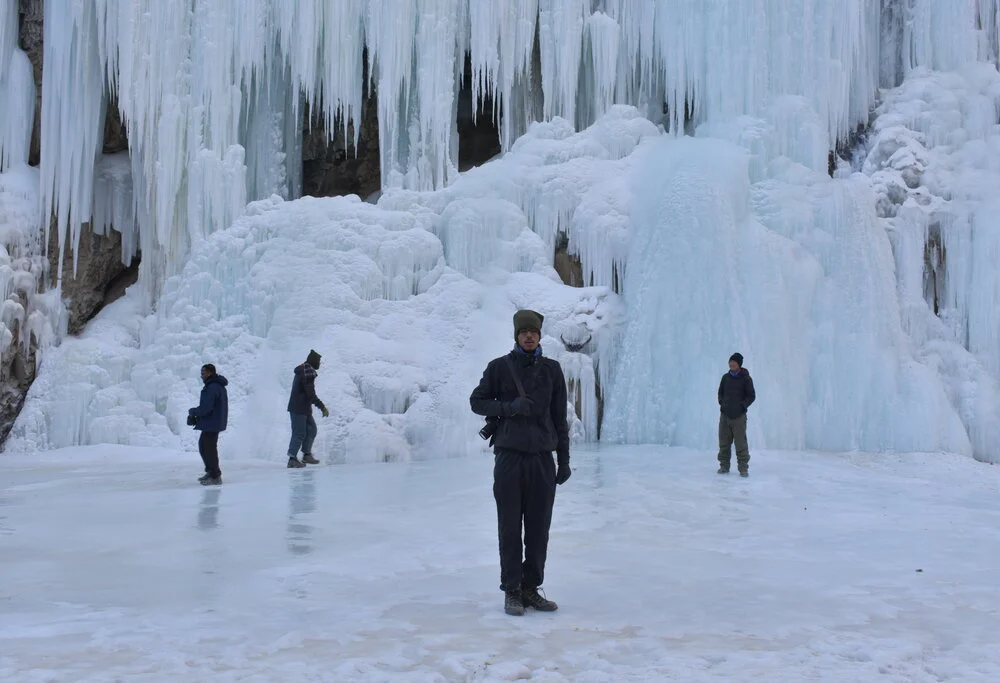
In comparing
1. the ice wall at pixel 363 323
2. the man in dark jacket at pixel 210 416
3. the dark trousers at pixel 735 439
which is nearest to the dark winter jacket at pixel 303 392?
the ice wall at pixel 363 323

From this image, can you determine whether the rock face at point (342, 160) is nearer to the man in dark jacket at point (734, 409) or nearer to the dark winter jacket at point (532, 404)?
the man in dark jacket at point (734, 409)

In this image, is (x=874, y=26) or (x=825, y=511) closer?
(x=825, y=511)

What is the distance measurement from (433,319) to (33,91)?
8.40m

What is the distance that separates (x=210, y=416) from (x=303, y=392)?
1566 mm

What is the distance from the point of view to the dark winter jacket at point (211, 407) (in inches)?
326

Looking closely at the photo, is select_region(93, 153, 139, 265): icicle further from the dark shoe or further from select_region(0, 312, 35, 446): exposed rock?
the dark shoe

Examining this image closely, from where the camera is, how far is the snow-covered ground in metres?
3.10

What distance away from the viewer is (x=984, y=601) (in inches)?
157

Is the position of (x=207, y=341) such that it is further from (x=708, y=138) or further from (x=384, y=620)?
(x=384, y=620)

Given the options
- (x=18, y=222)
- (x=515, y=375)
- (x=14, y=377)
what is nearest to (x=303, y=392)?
(x=515, y=375)

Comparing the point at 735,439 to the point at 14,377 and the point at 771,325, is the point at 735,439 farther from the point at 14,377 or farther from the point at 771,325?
the point at 14,377

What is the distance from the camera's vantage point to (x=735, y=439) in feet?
29.1

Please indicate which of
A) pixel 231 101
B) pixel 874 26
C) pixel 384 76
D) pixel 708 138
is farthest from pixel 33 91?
pixel 874 26

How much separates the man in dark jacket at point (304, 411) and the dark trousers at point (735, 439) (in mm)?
4136
